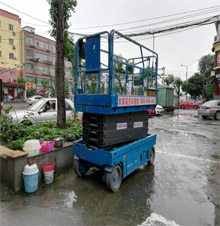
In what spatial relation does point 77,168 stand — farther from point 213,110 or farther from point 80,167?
point 213,110

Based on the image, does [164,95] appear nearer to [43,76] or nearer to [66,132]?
[66,132]

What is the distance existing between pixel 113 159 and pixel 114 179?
553 millimetres

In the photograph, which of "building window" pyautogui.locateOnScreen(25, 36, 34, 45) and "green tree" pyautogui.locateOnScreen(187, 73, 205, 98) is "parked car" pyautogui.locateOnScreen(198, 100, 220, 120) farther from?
"building window" pyautogui.locateOnScreen(25, 36, 34, 45)

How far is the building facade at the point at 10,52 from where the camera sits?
35.2 meters

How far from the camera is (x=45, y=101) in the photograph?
7777 mm

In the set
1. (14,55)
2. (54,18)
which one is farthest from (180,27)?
(14,55)

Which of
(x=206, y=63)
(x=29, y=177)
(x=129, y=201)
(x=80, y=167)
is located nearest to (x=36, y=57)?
(x=80, y=167)

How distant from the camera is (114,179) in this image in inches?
145

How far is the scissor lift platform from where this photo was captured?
349 cm

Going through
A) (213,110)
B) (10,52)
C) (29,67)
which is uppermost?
(10,52)

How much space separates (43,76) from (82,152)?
45.6 meters

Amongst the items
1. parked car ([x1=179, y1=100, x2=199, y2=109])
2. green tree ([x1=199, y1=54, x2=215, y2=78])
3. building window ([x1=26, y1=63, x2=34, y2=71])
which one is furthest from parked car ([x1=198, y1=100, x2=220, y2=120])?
green tree ([x1=199, y1=54, x2=215, y2=78])

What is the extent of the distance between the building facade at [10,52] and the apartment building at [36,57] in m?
1.49

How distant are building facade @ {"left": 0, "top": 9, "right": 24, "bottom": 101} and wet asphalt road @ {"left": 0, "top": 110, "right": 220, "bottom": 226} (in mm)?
36438
